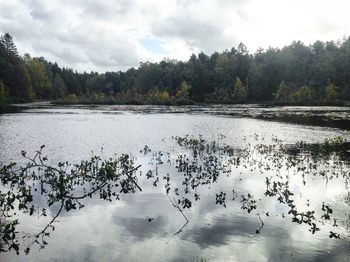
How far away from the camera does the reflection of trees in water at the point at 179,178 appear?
550 inches

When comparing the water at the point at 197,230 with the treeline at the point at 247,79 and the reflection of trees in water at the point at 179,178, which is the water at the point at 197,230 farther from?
the treeline at the point at 247,79

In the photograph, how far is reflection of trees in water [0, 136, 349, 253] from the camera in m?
14.0

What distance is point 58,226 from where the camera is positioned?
43.9 ft

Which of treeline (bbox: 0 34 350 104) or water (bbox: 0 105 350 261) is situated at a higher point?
treeline (bbox: 0 34 350 104)

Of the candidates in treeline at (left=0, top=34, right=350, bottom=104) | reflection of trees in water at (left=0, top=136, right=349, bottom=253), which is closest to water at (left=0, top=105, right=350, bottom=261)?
reflection of trees in water at (left=0, top=136, right=349, bottom=253)

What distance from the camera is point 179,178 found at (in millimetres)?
21062

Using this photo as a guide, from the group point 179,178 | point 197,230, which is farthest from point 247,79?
point 197,230

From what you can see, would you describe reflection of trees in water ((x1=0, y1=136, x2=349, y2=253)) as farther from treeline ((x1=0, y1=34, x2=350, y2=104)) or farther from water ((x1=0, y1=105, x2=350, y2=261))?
treeline ((x1=0, y1=34, x2=350, y2=104))

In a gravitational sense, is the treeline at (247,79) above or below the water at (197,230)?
above

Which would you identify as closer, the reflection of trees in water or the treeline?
the reflection of trees in water

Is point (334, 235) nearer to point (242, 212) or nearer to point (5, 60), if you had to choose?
point (242, 212)

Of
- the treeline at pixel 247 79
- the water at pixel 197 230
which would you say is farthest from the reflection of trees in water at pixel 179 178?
the treeline at pixel 247 79

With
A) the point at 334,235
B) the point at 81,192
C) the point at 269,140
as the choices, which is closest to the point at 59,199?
the point at 81,192

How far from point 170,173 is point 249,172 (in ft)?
15.2
